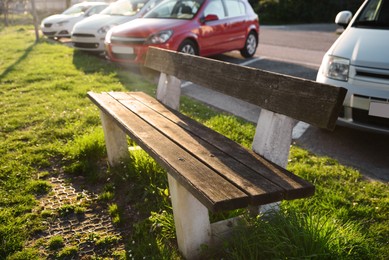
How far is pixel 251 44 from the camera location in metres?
9.76

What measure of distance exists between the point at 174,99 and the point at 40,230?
161 cm

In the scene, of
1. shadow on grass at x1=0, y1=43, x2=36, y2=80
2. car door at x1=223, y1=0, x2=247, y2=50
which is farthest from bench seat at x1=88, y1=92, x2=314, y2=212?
car door at x1=223, y1=0, x2=247, y2=50

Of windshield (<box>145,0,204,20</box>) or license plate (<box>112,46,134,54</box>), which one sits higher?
windshield (<box>145,0,204,20</box>)

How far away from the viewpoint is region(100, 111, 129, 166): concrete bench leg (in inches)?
140

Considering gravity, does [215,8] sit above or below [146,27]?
above

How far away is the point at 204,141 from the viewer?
262 centimetres

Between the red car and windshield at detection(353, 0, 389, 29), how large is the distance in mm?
3608

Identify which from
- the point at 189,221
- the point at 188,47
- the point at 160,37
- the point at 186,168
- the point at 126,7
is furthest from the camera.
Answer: the point at 126,7

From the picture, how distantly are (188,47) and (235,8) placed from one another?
6.60ft

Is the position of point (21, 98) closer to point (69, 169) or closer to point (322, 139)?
point (69, 169)

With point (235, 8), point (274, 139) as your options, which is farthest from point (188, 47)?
point (274, 139)

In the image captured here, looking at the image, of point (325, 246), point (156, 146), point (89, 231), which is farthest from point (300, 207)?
point (89, 231)

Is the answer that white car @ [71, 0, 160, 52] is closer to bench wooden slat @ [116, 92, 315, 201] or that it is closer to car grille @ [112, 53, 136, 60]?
car grille @ [112, 53, 136, 60]

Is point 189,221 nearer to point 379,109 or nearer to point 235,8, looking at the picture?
point 379,109
